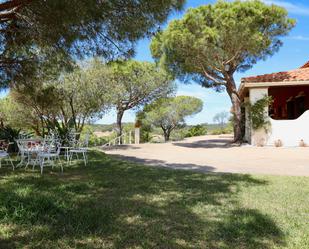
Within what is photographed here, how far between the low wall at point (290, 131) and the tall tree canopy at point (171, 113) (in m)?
15.3

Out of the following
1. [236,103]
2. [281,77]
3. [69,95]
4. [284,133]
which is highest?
[281,77]

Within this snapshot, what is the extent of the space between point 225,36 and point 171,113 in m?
18.3

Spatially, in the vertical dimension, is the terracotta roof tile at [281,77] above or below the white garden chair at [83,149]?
above

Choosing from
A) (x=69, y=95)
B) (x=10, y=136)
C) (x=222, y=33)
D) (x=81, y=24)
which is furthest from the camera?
(x=69, y=95)

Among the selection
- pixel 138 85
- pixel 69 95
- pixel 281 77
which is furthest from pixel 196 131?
pixel 69 95

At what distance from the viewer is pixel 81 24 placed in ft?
21.6

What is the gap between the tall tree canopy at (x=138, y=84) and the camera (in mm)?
21703

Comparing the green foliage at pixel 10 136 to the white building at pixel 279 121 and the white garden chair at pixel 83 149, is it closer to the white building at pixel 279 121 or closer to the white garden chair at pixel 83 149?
the white garden chair at pixel 83 149

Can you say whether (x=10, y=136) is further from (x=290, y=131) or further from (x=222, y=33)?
(x=290, y=131)

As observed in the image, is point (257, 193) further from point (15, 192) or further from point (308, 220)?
point (15, 192)

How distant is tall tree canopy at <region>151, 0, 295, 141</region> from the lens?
13.7m

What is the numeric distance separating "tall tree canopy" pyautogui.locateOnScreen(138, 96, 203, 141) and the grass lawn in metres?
23.0

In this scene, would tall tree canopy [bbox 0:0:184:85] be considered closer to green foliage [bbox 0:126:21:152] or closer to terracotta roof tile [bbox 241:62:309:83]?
green foliage [bbox 0:126:21:152]

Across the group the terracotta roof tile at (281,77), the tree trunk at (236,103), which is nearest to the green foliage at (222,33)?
the tree trunk at (236,103)
